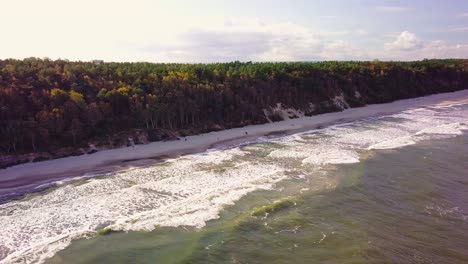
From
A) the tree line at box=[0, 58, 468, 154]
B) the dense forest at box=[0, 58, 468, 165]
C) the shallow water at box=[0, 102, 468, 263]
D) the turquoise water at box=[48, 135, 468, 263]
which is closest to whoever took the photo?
the turquoise water at box=[48, 135, 468, 263]

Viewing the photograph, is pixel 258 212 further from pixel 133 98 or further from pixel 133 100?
pixel 133 98

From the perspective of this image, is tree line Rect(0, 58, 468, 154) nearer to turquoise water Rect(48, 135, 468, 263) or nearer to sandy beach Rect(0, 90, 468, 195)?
sandy beach Rect(0, 90, 468, 195)

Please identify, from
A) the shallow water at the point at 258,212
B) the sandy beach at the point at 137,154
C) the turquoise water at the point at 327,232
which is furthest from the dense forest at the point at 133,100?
the turquoise water at the point at 327,232

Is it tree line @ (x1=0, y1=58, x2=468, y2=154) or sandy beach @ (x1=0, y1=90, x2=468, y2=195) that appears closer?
sandy beach @ (x1=0, y1=90, x2=468, y2=195)

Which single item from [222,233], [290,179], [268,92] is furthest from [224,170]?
[268,92]

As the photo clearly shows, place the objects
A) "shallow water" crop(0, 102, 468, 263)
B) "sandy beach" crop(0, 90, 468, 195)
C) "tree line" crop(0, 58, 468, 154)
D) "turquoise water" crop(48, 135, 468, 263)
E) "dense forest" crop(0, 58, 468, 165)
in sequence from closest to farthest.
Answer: "turquoise water" crop(48, 135, 468, 263)
"shallow water" crop(0, 102, 468, 263)
"sandy beach" crop(0, 90, 468, 195)
"dense forest" crop(0, 58, 468, 165)
"tree line" crop(0, 58, 468, 154)

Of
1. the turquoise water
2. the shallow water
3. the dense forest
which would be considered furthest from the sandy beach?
the turquoise water

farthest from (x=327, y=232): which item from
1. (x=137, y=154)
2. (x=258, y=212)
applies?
(x=137, y=154)
